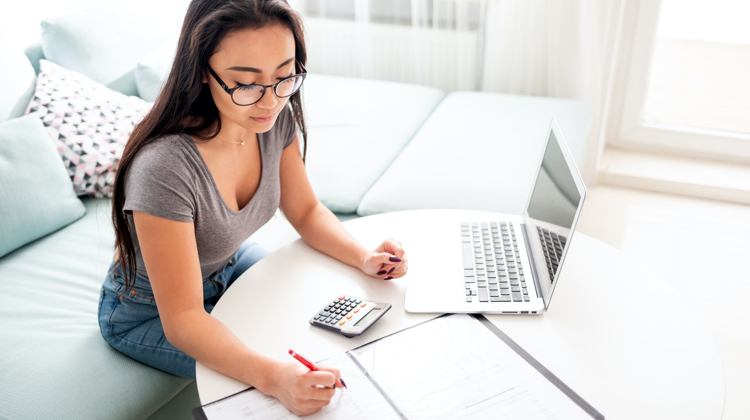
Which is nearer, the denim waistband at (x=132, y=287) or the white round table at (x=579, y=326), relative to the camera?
the white round table at (x=579, y=326)

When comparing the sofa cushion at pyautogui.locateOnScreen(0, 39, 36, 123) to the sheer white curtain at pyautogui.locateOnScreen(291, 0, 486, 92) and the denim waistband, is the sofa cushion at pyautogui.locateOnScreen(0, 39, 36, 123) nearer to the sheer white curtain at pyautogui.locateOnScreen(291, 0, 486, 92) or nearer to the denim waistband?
the denim waistband

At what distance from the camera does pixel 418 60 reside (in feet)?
8.80

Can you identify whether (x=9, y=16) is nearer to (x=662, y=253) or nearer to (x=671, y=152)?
(x=662, y=253)

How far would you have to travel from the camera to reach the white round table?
2.85 ft

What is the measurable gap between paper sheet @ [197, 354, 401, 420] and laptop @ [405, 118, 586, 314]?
216 mm

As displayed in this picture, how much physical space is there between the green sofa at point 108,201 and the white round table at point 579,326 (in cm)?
40

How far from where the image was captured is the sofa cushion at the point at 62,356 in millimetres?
1157

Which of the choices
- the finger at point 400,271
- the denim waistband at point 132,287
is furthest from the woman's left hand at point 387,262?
the denim waistband at point 132,287

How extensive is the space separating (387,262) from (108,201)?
1205 millimetres

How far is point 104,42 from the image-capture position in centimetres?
219

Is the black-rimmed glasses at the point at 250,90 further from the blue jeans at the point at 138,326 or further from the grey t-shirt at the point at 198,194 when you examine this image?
the blue jeans at the point at 138,326

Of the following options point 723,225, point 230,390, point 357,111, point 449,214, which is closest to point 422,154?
point 357,111

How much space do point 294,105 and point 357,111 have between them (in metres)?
1.02

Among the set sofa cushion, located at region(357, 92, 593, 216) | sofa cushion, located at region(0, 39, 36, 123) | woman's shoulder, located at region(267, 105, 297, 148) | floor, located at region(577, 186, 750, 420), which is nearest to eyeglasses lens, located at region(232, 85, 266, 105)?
woman's shoulder, located at region(267, 105, 297, 148)
